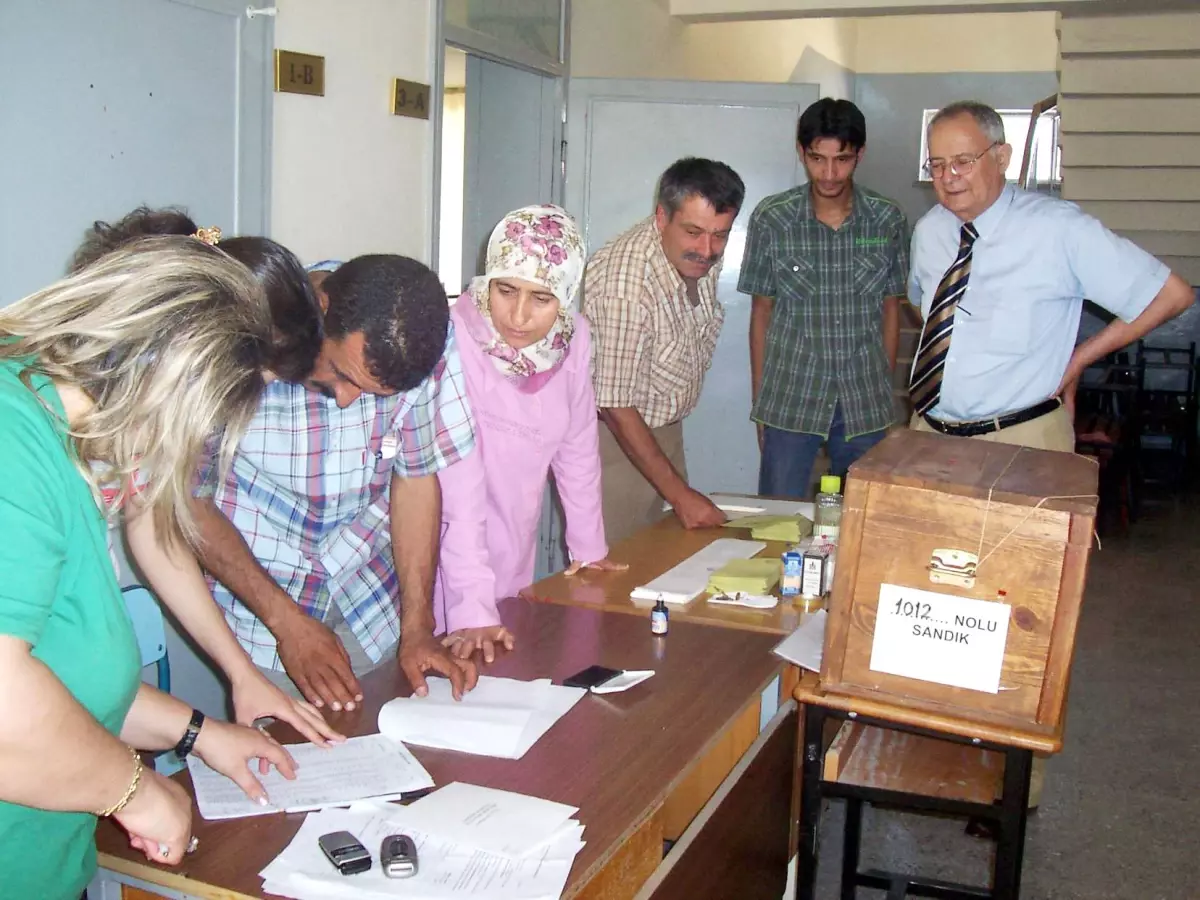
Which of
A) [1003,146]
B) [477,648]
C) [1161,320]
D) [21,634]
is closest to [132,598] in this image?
[477,648]

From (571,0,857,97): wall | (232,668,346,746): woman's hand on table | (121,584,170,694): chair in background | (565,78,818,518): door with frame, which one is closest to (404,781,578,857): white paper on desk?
(232,668,346,746): woman's hand on table

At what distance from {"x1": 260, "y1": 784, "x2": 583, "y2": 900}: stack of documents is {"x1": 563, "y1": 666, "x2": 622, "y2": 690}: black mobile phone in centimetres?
40

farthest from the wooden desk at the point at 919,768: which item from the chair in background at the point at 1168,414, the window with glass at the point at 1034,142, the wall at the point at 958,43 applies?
the wall at the point at 958,43

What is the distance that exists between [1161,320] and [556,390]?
1535 mm

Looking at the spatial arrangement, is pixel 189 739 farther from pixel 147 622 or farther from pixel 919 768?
pixel 919 768

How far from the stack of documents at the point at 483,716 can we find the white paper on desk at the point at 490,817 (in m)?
0.13

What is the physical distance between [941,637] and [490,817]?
2.58 feet

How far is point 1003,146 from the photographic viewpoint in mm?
2945

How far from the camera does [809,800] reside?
2.09 m

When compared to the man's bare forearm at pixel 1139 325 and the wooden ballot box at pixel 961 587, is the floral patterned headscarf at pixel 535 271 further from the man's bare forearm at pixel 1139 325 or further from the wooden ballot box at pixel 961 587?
the man's bare forearm at pixel 1139 325

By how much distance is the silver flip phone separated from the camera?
1.36 m

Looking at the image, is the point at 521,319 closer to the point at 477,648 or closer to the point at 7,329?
the point at 477,648

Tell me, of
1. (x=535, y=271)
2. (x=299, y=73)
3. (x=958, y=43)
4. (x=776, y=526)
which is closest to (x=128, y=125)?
(x=299, y=73)

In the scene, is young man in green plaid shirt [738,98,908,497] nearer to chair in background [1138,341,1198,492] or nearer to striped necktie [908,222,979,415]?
striped necktie [908,222,979,415]
